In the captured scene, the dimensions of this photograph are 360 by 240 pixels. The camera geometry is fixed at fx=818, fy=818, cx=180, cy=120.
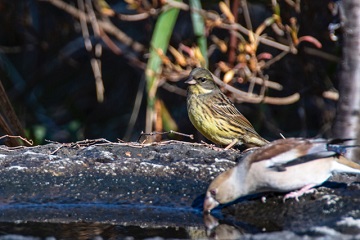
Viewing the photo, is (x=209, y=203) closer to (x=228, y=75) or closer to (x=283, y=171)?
(x=283, y=171)

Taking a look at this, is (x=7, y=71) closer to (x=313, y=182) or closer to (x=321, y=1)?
(x=321, y=1)

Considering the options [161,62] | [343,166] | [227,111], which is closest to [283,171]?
[343,166]

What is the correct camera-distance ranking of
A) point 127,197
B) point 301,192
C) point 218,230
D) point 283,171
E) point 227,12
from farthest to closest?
point 227,12, point 127,197, point 283,171, point 301,192, point 218,230

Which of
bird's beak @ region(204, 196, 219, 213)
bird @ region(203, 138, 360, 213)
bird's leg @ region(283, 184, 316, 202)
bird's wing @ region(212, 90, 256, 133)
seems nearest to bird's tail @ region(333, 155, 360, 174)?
bird @ region(203, 138, 360, 213)

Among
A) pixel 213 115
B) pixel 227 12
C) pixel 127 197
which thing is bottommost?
pixel 213 115

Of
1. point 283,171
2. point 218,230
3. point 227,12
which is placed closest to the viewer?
point 218,230

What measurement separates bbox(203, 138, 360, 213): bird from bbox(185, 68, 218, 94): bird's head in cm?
242

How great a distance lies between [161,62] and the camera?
275 inches

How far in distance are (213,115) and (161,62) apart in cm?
75

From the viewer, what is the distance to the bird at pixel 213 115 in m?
6.50

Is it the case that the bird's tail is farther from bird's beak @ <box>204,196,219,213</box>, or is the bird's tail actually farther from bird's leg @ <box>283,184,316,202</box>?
bird's beak @ <box>204,196,219,213</box>

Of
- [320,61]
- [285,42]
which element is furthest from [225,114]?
[320,61]

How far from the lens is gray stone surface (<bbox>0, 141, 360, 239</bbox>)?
406 centimetres

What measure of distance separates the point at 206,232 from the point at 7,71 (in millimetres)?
5996
